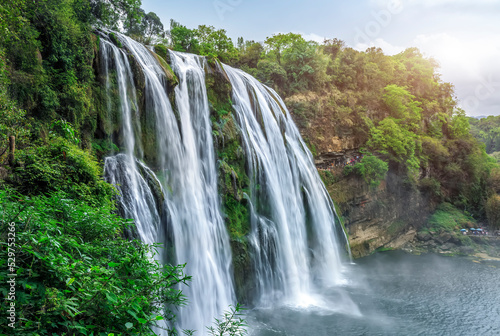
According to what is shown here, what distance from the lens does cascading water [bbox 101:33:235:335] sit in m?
8.50

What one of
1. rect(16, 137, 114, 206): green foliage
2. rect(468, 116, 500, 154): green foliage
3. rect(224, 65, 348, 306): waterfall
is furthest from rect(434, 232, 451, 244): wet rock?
rect(468, 116, 500, 154): green foliage

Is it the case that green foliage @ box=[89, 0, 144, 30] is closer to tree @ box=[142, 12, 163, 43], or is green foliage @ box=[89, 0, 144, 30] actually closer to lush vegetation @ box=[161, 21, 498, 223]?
lush vegetation @ box=[161, 21, 498, 223]

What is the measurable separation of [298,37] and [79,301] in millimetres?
24203

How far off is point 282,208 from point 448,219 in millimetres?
16644

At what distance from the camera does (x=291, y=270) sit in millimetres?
13039

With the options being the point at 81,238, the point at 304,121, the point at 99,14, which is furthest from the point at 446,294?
the point at 99,14

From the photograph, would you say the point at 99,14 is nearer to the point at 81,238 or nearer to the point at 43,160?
the point at 43,160

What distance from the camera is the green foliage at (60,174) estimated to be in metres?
5.02

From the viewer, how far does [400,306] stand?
12.0 m

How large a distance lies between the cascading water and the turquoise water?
79.9 inches

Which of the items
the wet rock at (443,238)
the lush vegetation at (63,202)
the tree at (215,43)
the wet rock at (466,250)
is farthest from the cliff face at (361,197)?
the lush vegetation at (63,202)

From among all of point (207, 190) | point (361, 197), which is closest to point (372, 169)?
point (361, 197)

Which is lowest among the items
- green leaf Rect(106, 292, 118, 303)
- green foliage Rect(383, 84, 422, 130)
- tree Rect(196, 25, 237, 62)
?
green leaf Rect(106, 292, 118, 303)

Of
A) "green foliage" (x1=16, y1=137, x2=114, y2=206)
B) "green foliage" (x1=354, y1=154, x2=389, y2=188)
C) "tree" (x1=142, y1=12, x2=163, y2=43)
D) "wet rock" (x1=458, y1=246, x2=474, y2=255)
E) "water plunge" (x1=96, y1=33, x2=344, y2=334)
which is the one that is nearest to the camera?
"green foliage" (x1=16, y1=137, x2=114, y2=206)
